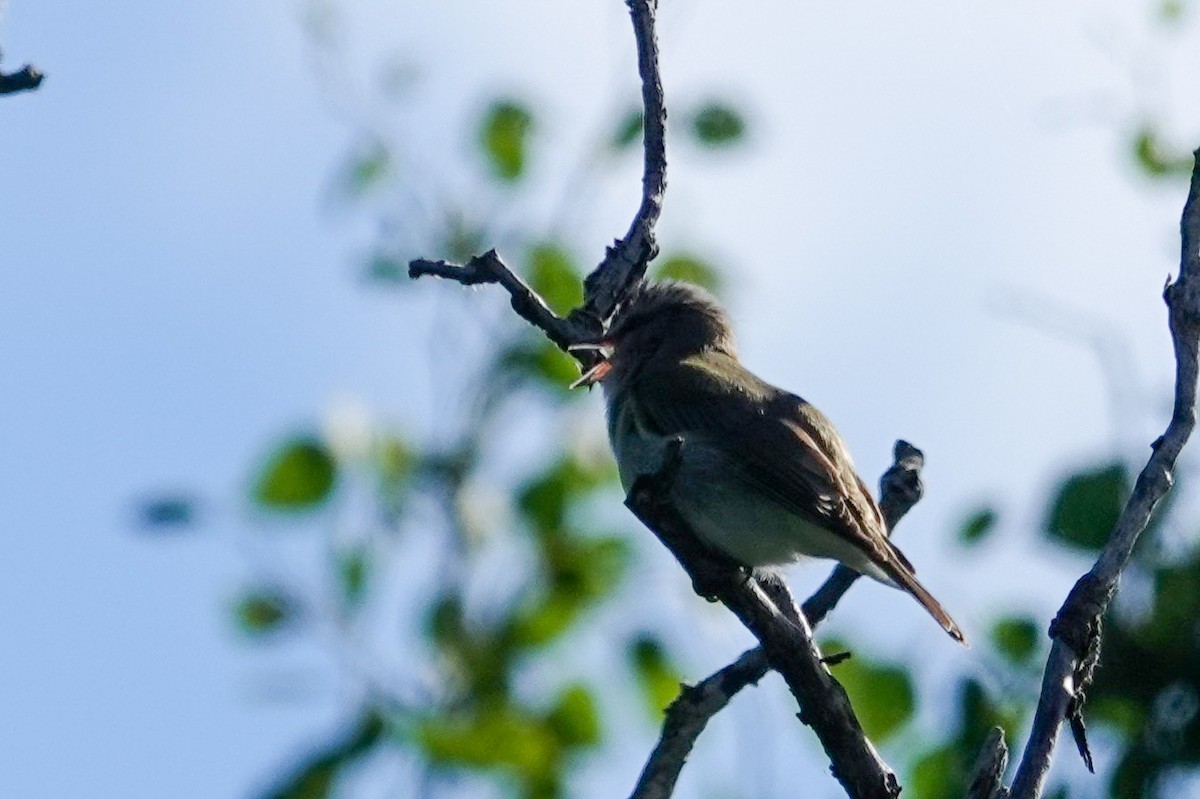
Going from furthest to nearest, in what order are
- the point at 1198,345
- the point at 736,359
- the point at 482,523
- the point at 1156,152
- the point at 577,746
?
the point at 736,359 → the point at 1156,152 → the point at 482,523 → the point at 577,746 → the point at 1198,345

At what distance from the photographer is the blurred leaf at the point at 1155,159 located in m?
6.99

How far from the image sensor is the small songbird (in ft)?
18.2

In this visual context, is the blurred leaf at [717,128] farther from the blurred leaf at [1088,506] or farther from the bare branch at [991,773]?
the bare branch at [991,773]

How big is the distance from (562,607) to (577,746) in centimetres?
54

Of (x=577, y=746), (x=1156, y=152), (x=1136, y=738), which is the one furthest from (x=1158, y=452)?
(x=1156, y=152)

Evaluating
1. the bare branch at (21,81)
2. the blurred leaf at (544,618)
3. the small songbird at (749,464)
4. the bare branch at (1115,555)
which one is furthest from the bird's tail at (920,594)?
the bare branch at (21,81)

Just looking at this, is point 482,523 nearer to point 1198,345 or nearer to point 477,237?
point 477,237

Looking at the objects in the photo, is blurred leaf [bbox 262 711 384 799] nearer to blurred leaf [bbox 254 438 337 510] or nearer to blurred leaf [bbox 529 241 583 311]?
blurred leaf [bbox 254 438 337 510]

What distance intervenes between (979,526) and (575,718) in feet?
6.92

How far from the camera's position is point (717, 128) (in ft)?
20.8

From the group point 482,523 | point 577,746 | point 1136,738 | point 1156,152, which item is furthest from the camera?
point 1156,152

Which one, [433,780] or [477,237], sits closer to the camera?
[433,780]

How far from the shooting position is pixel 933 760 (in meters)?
5.31

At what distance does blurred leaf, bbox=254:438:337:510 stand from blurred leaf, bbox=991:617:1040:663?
2.38 m
